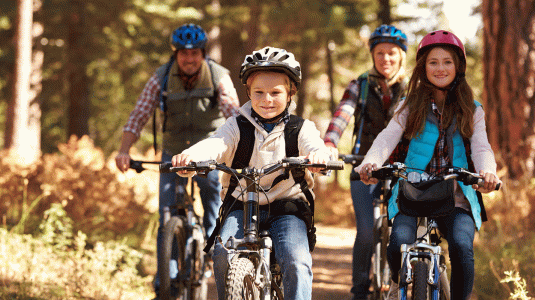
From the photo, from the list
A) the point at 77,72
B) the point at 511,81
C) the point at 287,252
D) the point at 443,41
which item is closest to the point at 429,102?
the point at 443,41

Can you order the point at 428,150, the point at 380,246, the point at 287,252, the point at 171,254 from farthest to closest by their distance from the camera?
1. the point at 380,246
2. the point at 171,254
3. the point at 428,150
4. the point at 287,252

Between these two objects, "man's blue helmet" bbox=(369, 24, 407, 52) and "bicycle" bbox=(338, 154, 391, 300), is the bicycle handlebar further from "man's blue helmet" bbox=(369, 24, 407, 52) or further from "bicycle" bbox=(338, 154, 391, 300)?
"man's blue helmet" bbox=(369, 24, 407, 52)

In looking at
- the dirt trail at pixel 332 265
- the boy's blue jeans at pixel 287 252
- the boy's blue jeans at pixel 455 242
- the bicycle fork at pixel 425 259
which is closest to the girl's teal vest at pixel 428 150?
the boy's blue jeans at pixel 455 242

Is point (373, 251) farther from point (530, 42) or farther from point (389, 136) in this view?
point (530, 42)

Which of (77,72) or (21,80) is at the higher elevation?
(77,72)

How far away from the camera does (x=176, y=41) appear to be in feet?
20.7

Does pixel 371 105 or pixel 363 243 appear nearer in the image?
pixel 363 243

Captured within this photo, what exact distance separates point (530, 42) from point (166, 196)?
6362 mm

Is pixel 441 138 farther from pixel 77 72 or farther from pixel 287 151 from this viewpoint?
pixel 77 72

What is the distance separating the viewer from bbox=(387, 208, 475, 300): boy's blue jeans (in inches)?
160

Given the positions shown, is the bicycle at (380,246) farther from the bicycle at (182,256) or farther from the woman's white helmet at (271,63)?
the woman's white helmet at (271,63)

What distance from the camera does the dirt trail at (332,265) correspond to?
25.5 feet

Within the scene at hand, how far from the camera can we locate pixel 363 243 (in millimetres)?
6238

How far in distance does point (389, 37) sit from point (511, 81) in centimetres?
426
